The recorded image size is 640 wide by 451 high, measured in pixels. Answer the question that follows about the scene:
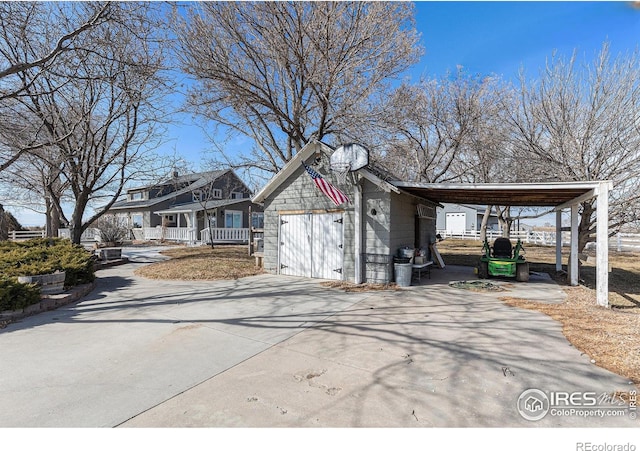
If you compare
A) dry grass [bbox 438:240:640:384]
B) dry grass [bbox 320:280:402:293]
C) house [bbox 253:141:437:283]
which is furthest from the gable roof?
dry grass [bbox 438:240:640:384]

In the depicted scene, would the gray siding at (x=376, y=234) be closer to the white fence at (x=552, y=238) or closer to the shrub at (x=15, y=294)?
the shrub at (x=15, y=294)

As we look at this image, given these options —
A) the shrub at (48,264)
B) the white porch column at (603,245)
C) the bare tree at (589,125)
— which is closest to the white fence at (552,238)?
the bare tree at (589,125)

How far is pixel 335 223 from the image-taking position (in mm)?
8984

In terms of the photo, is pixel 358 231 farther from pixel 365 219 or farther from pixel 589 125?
pixel 589 125

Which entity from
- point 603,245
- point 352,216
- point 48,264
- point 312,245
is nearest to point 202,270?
point 312,245

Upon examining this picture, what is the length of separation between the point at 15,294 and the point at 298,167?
23.0 feet

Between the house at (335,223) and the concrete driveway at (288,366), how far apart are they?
7.92ft

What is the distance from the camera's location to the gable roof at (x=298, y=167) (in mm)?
8002

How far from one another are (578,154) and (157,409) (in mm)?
12189

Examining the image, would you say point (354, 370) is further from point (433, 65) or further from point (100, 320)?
point (433, 65)

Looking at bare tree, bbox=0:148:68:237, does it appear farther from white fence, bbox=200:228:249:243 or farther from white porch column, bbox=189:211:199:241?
white fence, bbox=200:228:249:243

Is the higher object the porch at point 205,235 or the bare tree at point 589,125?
the bare tree at point 589,125

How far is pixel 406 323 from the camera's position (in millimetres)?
4988

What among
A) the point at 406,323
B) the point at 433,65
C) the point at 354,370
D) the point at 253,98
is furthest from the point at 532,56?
the point at 354,370
